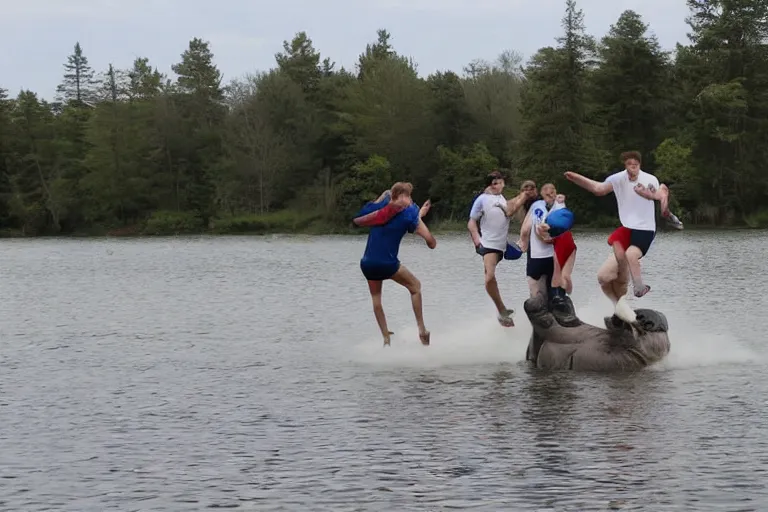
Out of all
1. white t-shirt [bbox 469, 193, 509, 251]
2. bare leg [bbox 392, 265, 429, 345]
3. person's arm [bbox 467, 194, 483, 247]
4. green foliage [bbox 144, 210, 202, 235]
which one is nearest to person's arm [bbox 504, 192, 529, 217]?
white t-shirt [bbox 469, 193, 509, 251]

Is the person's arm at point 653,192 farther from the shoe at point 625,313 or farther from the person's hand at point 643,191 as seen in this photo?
the shoe at point 625,313

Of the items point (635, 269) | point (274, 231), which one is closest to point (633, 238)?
point (635, 269)

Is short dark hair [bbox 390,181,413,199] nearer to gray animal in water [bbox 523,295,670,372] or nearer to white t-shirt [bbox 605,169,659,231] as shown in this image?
gray animal in water [bbox 523,295,670,372]

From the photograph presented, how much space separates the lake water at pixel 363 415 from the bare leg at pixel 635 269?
0.92m

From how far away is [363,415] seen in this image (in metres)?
11.8

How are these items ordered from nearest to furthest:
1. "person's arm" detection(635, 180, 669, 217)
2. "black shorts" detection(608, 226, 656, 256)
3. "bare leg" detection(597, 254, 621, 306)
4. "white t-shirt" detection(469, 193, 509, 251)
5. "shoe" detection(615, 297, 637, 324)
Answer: "shoe" detection(615, 297, 637, 324) → "person's arm" detection(635, 180, 669, 217) → "black shorts" detection(608, 226, 656, 256) → "bare leg" detection(597, 254, 621, 306) → "white t-shirt" detection(469, 193, 509, 251)

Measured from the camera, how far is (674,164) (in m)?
80.0

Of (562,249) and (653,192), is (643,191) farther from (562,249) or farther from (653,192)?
(562,249)

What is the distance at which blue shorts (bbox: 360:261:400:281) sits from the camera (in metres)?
15.9

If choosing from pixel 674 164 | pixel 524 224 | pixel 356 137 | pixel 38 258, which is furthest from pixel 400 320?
pixel 356 137

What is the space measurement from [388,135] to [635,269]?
78.5 metres

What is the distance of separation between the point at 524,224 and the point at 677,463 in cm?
709

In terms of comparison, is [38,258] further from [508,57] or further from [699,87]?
[508,57]

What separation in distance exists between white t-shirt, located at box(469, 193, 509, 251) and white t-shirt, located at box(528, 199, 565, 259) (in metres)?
0.72
